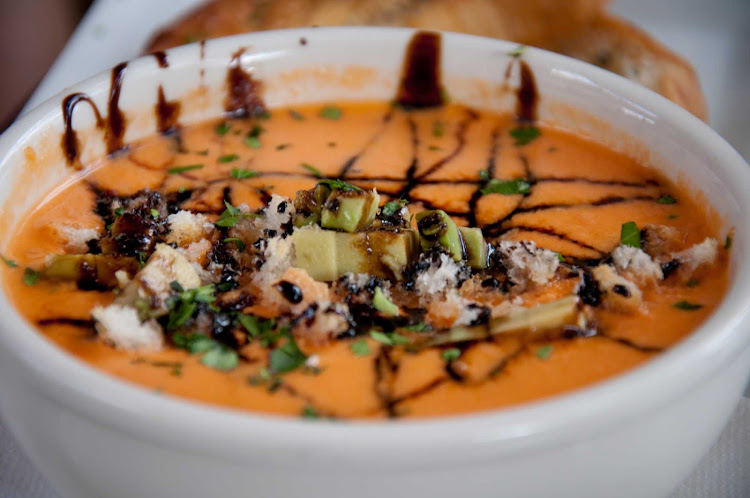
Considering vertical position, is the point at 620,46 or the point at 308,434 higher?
the point at 308,434

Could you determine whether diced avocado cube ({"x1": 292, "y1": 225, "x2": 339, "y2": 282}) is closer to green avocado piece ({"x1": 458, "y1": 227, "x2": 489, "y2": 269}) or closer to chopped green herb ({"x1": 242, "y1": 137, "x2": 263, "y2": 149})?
green avocado piece ({"x1": 458, "y1": 227, "x2": 489, "y2": 269})

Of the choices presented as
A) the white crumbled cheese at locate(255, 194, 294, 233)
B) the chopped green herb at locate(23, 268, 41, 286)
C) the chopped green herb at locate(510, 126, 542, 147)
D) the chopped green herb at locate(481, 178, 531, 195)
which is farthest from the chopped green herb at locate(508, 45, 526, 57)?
the chopped green herb at locate(23, 268, 41, 286)

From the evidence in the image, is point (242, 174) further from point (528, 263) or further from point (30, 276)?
point (528, 263)

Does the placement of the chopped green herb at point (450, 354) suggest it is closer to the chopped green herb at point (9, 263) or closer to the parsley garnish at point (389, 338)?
the parsley garnish at point (389, 338)

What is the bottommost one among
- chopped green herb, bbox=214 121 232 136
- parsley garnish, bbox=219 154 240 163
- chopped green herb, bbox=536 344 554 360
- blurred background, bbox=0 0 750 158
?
blurred background, bbox=0 0 750 158

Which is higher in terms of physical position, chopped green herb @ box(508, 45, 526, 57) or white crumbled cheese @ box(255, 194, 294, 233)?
chopped green herb @ box(508, 45, 526, 57)

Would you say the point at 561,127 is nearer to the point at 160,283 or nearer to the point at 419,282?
the point at 419,282

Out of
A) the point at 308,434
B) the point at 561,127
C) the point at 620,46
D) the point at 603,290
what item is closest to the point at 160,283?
the point at 308,434
